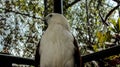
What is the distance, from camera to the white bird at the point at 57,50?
1211 mm

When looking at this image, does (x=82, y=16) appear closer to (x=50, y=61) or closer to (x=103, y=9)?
(x=103, y=9)

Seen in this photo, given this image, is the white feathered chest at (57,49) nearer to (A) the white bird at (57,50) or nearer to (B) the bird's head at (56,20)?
(A) the white bird at (57,50)

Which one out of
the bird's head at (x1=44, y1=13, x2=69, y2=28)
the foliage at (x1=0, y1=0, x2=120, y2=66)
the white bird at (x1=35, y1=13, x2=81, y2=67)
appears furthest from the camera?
the foliage at (x1=0, y1=0, x2=120, y2=66)

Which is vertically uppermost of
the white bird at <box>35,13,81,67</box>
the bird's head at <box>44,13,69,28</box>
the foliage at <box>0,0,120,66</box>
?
the bird's head at <box>44,13,69,28</box>

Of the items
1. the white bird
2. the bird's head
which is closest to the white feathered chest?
the white bird

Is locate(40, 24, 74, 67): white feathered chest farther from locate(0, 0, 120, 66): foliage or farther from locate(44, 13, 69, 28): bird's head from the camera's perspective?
locate(0, 0, 120, 66): foliage

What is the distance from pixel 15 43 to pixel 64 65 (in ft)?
17.7

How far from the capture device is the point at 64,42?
52.2 inches

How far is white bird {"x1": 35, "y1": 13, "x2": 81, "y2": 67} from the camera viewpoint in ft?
3.97

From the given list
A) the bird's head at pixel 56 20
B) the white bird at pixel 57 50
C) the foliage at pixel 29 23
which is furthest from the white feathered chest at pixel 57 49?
the foliage at pixel 29 23

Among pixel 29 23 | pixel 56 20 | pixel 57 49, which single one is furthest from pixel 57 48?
pixel 29 23

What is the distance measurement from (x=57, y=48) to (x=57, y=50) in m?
0.02

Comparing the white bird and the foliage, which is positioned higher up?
the white bird

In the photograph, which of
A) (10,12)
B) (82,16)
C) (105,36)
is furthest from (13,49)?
(105,36)
